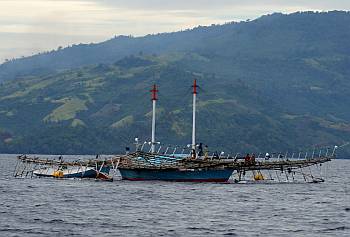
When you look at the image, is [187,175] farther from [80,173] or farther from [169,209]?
[169,209]

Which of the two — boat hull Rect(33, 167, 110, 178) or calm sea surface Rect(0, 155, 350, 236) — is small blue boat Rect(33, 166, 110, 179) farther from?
calm sea surface Rect(0, 155, 350, 236)

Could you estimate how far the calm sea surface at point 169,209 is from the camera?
274ft

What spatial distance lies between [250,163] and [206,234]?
219 ft

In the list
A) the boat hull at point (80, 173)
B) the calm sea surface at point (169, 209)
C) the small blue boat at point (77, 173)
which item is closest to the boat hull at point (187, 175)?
the calm sea surface at point (169, 209)

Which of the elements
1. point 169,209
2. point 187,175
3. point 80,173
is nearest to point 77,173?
point 80,173

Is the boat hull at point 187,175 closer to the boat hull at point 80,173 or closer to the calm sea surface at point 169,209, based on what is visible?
the calm sea surface at point 169,209

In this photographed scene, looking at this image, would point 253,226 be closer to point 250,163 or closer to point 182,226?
point 182,226

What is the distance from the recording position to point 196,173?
481 feet

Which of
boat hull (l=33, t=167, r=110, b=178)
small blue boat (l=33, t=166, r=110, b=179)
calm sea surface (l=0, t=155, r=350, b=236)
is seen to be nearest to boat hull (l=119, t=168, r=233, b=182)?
calm sea surface (l=0, t=155, r=350, b=236)

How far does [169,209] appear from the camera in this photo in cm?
10425

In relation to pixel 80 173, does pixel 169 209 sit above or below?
above

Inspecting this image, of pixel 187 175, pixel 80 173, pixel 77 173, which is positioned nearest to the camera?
pixel 187 175

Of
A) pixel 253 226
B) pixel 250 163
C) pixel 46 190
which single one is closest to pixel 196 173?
pixel 250 163

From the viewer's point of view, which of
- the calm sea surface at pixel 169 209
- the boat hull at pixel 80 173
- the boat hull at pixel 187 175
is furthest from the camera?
the boat hull at pixel 80 173
